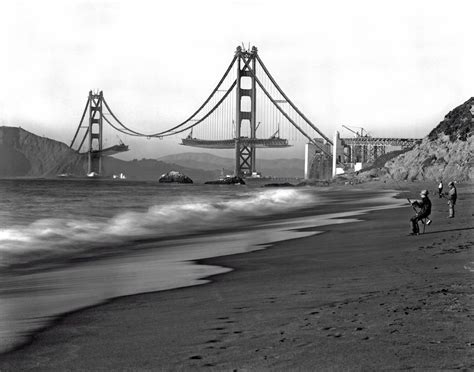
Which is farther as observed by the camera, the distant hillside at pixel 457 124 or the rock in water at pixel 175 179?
the rock in water at pixel 175 179

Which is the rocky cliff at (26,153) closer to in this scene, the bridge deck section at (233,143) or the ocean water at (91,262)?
the bridge deck section at (233,143)

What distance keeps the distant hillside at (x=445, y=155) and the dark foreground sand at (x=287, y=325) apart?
4492 centimetres

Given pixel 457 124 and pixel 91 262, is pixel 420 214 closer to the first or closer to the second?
pixel 91 262

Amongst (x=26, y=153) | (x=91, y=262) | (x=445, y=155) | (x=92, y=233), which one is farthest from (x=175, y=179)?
(x=91, y=262)

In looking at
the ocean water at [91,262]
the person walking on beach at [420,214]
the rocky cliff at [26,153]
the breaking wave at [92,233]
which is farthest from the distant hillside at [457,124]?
the rocky cliff at [26,153]

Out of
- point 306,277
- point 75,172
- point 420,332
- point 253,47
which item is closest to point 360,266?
point 306,277

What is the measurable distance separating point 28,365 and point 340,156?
10224 centimetres

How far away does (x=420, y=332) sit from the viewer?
3914 mm

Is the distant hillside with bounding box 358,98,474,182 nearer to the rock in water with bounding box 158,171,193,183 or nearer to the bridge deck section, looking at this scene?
the bridge deck section

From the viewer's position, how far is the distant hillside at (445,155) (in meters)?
51.5

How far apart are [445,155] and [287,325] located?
5385cm

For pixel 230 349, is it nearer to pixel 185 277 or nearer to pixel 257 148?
pixel 185 277

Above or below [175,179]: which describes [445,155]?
above

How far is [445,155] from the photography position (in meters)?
55.2
